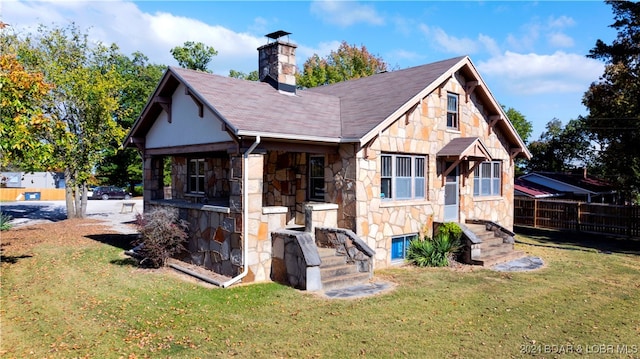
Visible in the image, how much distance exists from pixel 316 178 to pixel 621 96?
56.2 ft

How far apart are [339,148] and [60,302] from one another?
314 inches

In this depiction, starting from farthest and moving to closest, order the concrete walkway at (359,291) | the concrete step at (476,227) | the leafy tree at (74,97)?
the leafy tree at (74,97) < the concrete step at (476,227) < the concrete walkway at (359,291)

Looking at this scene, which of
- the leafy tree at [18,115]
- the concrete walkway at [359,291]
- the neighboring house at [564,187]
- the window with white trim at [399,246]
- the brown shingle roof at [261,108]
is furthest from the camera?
the neighboring house at [564,187]

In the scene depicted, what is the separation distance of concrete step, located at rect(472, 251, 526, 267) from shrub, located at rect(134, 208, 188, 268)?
29.7 ft

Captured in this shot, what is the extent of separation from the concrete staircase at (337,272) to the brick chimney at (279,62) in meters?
6.46

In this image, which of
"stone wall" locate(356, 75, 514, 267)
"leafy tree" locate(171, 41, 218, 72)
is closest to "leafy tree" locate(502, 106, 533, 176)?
"leafy tree" locate(171, 41, 218, 72)

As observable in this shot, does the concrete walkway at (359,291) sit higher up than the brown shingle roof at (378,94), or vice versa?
the brown shingle roof at (378,94)

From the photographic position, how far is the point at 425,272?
1264cm

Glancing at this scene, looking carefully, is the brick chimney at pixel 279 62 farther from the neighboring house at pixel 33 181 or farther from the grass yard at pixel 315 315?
the neighboring house at pixel 33 181

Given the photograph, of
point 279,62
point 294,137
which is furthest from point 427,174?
point 279,62

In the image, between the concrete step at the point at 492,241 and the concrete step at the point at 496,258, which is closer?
the concrete step at the point at 496,258

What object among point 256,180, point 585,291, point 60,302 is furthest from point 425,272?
point 60,302

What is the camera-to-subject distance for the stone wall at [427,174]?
12914 millimetres

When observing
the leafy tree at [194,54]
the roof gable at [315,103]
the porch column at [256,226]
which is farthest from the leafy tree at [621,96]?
the leafy tree at [194,54]
